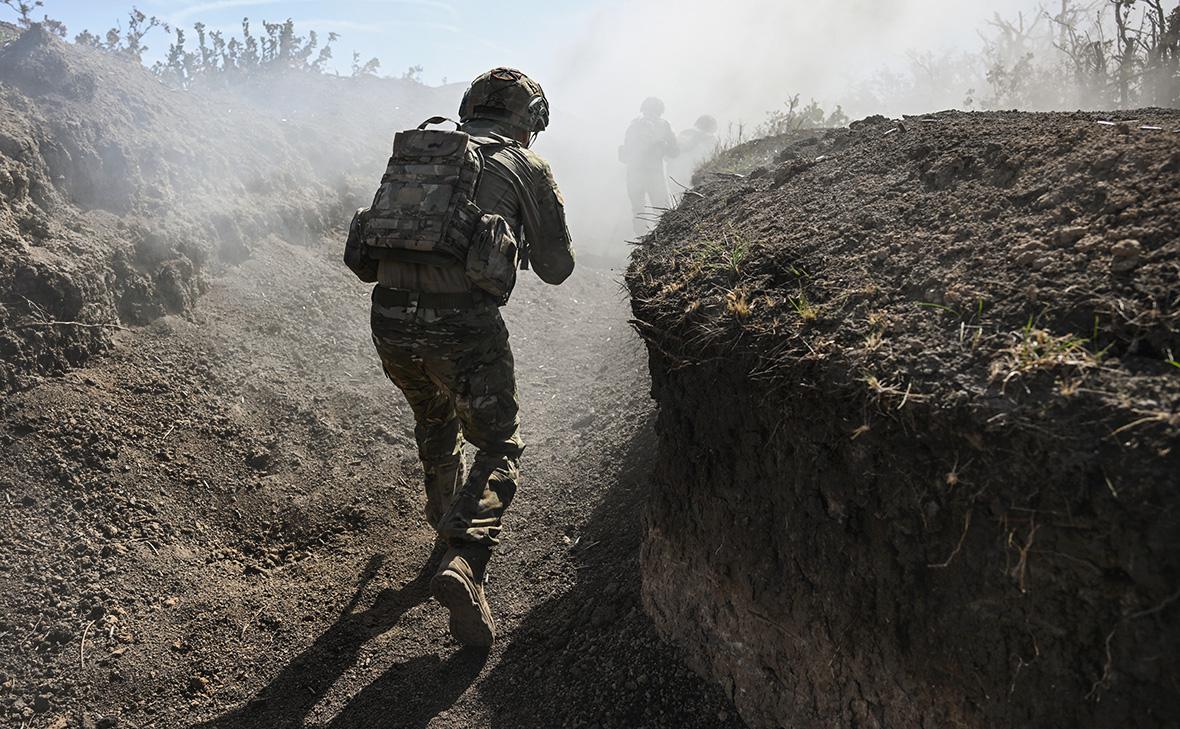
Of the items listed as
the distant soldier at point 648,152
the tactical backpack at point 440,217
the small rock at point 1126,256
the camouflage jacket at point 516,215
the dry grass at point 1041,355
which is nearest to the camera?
the dry grass at point 1041,355

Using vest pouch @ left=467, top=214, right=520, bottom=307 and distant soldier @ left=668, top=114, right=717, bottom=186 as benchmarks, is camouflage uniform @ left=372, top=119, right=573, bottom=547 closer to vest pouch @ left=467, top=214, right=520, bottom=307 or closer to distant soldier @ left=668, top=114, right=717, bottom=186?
vest pouch @ left=467, top=214, right=520, bottom=307

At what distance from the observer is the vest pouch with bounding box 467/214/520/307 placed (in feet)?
10.5

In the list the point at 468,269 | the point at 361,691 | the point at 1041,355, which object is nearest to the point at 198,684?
the point at 361,691

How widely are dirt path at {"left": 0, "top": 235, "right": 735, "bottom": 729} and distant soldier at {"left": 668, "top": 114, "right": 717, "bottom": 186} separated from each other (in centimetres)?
952

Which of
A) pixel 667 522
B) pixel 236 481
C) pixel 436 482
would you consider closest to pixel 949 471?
pixel 667 522

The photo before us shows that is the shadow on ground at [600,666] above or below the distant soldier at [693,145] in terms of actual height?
below

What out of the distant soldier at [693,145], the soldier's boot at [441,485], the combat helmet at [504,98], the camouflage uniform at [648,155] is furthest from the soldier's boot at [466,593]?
the distant soldier at [693,145]

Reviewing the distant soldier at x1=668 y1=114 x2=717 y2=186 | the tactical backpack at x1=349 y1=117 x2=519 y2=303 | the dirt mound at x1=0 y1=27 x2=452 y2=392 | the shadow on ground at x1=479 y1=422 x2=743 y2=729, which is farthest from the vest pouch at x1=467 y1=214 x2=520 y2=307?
the distant soldier at x1=668 y1=114 x2=717 y2=186

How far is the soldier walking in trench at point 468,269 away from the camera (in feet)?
10.5

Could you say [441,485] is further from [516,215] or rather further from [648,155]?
[648,155]

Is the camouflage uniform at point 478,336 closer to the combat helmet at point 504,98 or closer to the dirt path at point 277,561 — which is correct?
the combat helmet at point 504,98

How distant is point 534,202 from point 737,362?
57.6 inches

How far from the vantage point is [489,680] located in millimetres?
3158

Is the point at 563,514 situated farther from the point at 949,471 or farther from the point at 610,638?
the point at 949,471
